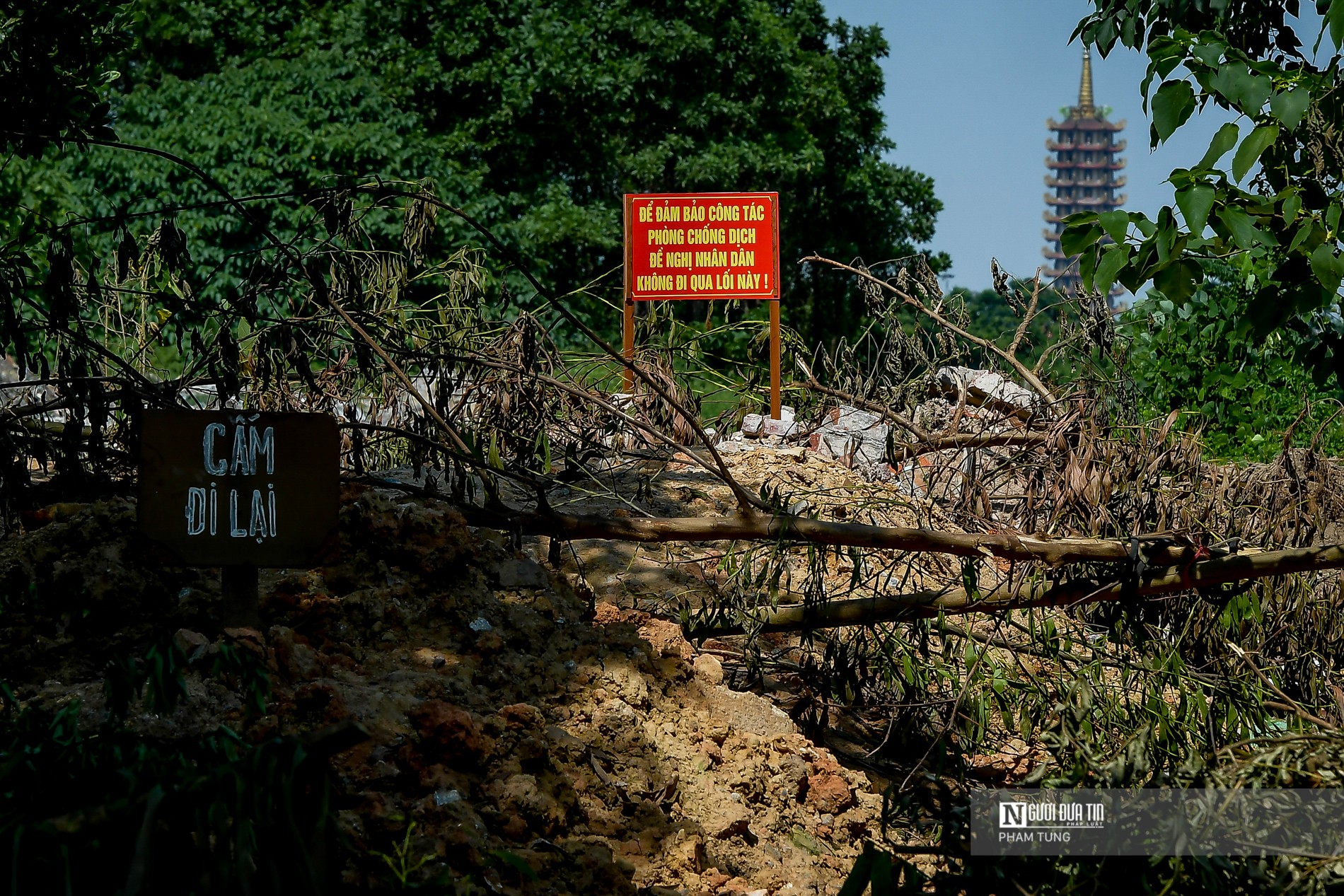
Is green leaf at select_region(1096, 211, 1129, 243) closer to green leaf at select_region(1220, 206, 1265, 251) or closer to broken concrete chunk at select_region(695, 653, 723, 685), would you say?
green leaf at select_region(1220, 206, 1265, 251)

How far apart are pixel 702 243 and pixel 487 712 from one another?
591 centimetres

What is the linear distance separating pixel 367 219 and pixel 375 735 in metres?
14.0

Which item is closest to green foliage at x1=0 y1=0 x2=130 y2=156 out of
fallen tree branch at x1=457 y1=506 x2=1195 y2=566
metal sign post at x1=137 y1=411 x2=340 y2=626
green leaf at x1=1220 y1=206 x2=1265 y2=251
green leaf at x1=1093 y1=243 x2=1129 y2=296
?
metal sign post at x1=137 y1=411 x2=340 y2=626

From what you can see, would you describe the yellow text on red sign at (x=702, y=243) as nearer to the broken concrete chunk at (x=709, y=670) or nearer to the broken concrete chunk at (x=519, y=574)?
the broken concrete chunk at (x=519, y=574)

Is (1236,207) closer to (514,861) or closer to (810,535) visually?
(810,535)

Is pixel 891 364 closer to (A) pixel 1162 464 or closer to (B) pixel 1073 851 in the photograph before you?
(A) pixel 1162 464

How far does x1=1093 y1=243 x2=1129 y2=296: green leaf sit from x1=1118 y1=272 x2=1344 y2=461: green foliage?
20.6 feet

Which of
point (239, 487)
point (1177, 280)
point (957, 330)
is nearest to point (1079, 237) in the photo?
point (1177, 280)

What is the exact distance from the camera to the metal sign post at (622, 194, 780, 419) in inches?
330

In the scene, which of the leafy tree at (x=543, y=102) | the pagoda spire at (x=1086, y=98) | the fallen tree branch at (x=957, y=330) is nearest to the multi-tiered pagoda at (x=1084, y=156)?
the pagoda spire at (x=1086, y=98)

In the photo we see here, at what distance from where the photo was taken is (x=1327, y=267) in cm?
283

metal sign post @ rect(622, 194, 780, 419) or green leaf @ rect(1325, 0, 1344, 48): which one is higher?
metal sign post @ rect(622, 194, 780, 419)

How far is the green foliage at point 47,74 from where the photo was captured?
3721 mm

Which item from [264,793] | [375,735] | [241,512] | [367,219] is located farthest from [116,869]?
[367,219]
